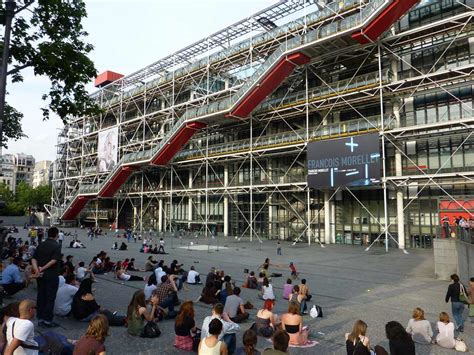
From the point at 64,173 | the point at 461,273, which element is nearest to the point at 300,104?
the point at 461,273

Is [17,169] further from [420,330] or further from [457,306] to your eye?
[420,330]

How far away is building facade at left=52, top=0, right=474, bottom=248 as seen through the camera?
75.7ft

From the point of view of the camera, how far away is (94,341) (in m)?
4.23

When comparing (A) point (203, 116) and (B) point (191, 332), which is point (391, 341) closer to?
(B) point (191, 332)

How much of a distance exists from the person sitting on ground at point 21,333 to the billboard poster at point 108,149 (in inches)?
1576

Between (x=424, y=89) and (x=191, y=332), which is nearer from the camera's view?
(x=191, y=332)

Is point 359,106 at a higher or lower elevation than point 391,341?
higher

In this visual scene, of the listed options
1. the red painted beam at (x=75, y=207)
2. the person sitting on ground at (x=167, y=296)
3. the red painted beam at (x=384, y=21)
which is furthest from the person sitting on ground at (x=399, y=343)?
the red painted beam at (x=75, y=207)

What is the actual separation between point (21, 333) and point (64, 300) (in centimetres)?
377

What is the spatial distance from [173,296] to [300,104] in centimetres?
2215

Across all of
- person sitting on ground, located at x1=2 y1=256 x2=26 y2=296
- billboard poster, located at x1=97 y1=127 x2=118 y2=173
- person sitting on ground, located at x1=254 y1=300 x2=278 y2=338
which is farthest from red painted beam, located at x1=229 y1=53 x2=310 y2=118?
person sitting on ground, located at x1=254 y1=300 x2=278 y2=338

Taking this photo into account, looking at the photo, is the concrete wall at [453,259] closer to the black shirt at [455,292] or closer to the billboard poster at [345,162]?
the black shirt at [455,292]

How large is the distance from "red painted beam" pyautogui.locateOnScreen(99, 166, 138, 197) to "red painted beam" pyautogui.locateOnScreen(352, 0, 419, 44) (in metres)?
25.5

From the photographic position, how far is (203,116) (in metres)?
31.6
